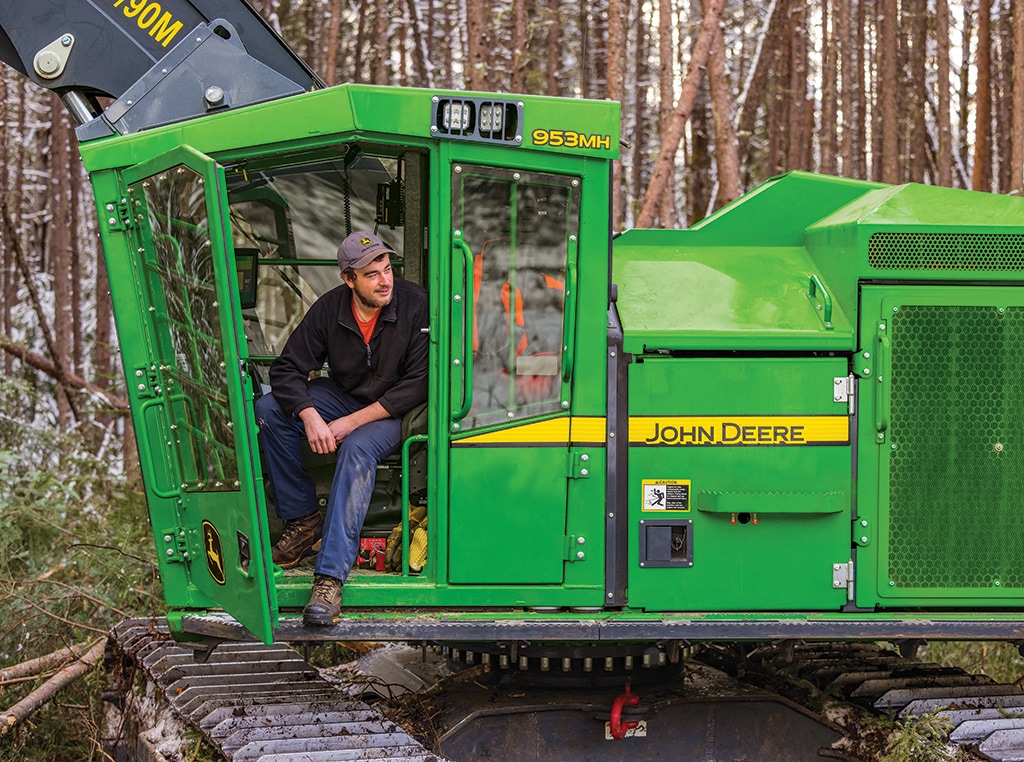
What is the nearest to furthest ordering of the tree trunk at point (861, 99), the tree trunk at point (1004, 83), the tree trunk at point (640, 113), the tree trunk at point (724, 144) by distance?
the tree trunk at point (724, 144) < the tree trunk at point (861, 99) < the tree trunk at point (1004, 83) < the tree trunk at point (640, 113)

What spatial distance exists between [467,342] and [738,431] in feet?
3.93

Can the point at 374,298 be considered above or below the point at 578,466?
above

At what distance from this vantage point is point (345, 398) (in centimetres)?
507

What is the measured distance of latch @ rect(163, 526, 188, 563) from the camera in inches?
191

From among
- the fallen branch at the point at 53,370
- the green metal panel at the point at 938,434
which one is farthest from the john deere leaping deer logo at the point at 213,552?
the fallen branch at the point at 53,370

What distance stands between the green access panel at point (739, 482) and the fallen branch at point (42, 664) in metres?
3.86

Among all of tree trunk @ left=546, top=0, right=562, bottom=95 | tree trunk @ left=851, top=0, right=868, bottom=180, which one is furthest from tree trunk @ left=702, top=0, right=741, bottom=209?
tree trunk @ left=851, top=0, right=868, bottom=180

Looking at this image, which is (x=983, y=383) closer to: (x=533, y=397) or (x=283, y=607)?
(x=533, y=397)

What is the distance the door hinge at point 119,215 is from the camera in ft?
15.6

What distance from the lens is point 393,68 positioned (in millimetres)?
20531

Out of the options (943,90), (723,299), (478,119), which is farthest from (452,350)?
(943,90)

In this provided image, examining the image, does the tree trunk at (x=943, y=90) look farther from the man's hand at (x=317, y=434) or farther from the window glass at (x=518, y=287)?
the man's hand at (x=317, y=434)

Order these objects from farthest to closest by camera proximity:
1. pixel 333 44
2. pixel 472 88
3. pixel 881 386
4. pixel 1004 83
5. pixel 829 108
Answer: pixel 1004 83 → pixel 829 108 → pixel 333 44 → pixel 472 88 → pixel 881 386

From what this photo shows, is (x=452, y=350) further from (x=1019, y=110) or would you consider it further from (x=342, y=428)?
(x=1019, y=110)
